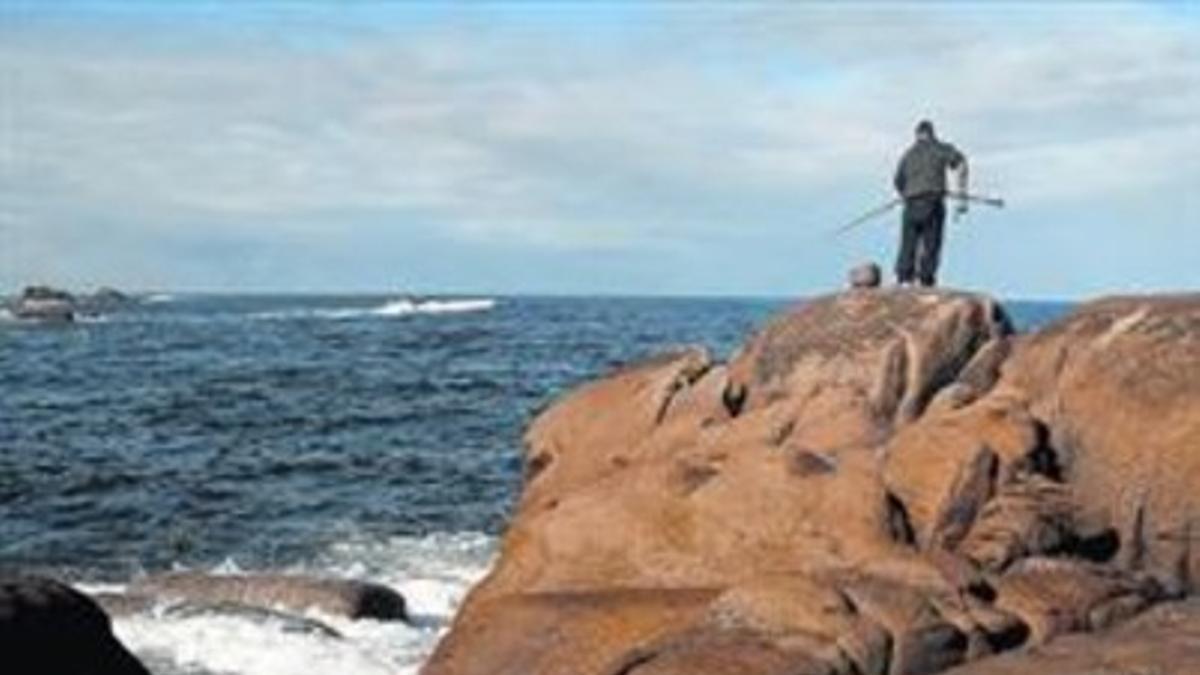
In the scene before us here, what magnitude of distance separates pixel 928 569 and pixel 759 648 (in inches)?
88.4

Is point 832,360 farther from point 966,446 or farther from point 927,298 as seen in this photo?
point 966,446

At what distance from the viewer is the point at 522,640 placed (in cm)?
1725

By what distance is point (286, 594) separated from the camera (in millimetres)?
24578

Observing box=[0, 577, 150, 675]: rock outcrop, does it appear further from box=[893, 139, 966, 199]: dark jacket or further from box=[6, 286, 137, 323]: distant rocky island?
box=[6, 286, 137, 323]: distant rocky island

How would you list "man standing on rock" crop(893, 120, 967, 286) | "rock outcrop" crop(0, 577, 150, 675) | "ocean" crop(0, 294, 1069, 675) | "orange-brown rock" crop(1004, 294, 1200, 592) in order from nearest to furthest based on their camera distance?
"rock outcrop" crop(0, 577, 150, 675) → "orange-brown rock" crop(1004, 294, 1200, 592) → "ocean" crop(0, 294, 1069, 675) → "man standing on rock" crop(893, 120, 967, 286)

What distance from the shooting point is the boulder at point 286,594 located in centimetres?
2416

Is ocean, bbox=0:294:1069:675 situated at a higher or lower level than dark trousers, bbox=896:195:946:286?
lower

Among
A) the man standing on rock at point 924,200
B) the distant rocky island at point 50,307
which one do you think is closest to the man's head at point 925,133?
the man standing on rock at point 924,200

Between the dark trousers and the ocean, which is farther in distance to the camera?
the dark trousers

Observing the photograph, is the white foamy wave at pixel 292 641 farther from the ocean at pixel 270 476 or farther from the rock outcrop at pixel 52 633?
the rock outcrop at pixel 52 633

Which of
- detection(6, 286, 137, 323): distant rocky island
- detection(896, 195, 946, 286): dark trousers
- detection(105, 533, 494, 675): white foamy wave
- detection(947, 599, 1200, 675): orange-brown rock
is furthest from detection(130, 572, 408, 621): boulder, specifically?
detection(6, 286, 137, 323): distant rocky island

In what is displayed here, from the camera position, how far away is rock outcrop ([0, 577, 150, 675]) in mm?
14086

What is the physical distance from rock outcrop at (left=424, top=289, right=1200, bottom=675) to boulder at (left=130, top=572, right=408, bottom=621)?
2135 mm

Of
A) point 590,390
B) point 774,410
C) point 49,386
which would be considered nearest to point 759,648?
point 774,410
